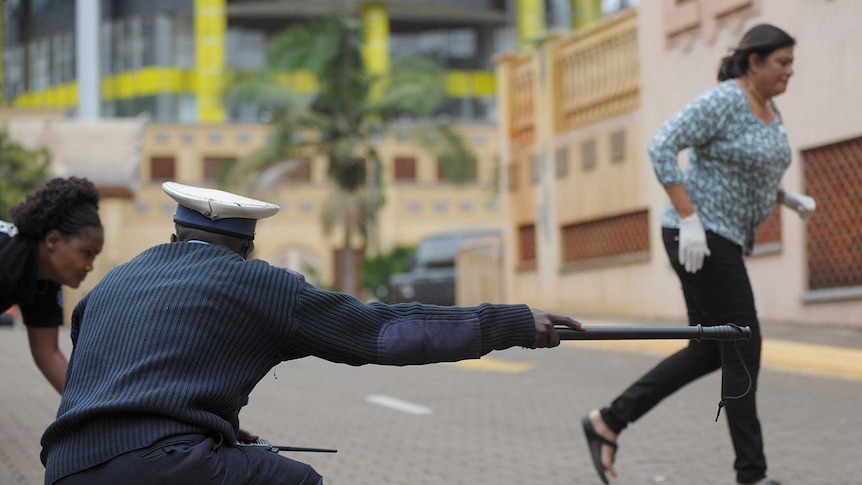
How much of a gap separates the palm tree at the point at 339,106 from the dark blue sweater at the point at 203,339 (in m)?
27.5

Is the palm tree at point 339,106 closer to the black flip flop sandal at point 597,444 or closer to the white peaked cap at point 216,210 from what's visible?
the black flip flop sandal at point 597,444

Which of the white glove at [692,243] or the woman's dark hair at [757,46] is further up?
the woman's dark hair at [757,46]

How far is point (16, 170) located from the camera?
30812mm

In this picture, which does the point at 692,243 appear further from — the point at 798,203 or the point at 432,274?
the point at 432,274

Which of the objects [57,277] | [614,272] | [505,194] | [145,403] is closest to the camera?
[145,403]

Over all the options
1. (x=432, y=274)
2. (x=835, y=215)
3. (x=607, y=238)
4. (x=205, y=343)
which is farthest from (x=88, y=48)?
(x=205, y=343)

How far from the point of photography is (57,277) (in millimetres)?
5051

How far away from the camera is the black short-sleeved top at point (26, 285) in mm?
4977

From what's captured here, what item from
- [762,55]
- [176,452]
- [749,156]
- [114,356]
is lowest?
[176,452]

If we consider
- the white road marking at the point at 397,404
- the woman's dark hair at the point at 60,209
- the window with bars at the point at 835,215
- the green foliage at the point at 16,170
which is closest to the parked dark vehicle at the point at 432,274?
the green foliage at the point at 16,170

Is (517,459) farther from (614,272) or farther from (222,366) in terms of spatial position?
(614,272)

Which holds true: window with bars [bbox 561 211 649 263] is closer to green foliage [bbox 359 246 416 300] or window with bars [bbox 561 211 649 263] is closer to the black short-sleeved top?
green foliage [bbox 359 246 416 300]

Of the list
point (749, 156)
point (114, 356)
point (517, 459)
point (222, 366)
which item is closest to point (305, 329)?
point (222, 366)

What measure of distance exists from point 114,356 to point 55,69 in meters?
55.5
